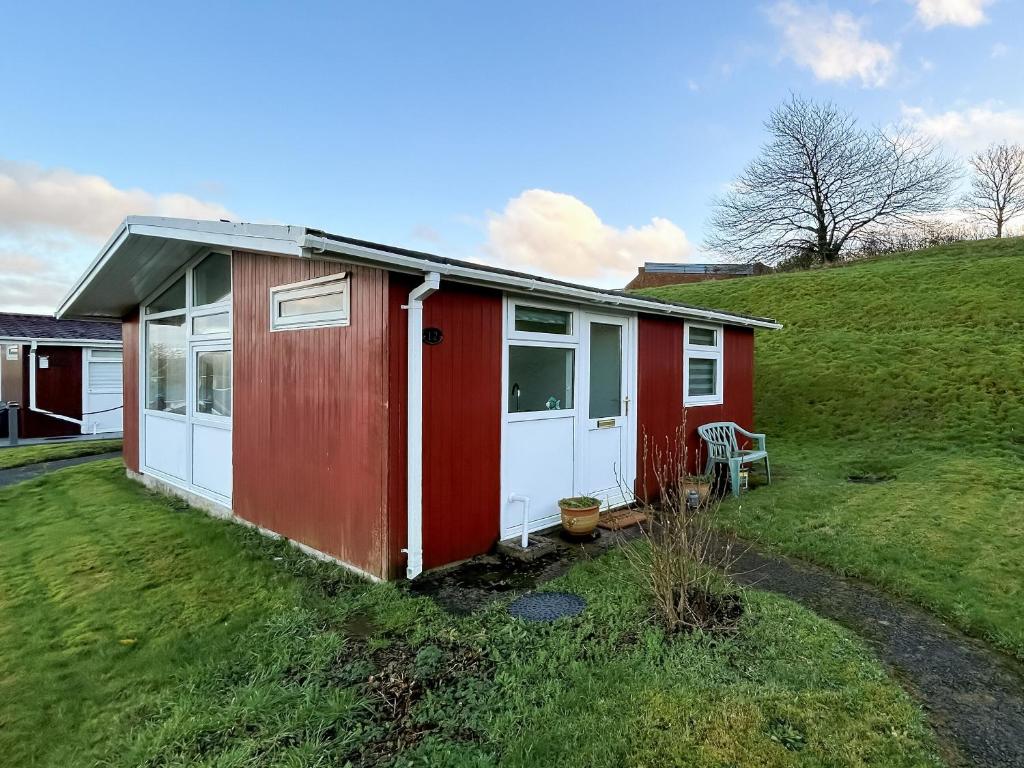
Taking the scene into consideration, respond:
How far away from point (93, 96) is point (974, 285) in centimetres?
2258

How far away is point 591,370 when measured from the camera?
18.8 feet

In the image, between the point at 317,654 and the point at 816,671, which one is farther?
the point at 317,654

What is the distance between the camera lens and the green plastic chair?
22.3ft

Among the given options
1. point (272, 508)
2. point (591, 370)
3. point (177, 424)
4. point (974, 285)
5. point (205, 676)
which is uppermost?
point (974, 285)

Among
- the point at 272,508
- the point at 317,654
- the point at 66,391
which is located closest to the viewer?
the point at 317,654

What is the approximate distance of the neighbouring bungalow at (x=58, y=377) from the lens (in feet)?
44.4

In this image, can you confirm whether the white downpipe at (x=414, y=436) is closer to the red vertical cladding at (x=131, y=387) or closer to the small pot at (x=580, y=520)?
the small pot at (x=580, y=520)

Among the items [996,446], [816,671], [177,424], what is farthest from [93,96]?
[996,446]

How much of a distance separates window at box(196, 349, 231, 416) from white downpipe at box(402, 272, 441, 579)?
300 cm

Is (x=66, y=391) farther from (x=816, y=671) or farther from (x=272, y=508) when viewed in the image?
(x=816, y=671)

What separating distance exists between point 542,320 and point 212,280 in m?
3.91

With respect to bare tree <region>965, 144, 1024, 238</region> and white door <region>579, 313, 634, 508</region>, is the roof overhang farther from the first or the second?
bare tree <region>965, 144, 1024, 238</region>

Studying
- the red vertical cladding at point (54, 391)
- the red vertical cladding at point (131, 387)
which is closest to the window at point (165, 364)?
the red vertical cladding at point (131, 387)

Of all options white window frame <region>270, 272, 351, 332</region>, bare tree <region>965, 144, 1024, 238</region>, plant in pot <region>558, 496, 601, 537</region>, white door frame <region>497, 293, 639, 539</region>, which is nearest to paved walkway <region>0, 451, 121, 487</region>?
white window frame <region>270, 272, 351, 332</region>
